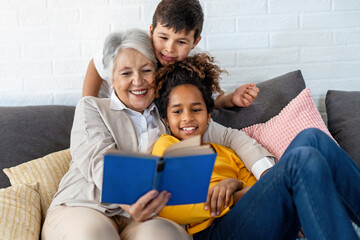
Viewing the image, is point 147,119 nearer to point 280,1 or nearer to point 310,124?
point 310,124

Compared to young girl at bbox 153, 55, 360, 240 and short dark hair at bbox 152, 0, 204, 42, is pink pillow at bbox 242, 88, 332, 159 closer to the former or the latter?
young girl at bbox 153, 55, 360, 240

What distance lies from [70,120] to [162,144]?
747mm

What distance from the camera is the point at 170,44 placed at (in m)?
1.75

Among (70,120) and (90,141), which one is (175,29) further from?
(70,120)

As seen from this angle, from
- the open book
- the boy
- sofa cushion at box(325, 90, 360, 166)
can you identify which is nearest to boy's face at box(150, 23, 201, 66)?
the boy

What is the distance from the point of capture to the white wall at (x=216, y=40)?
90.7 inches

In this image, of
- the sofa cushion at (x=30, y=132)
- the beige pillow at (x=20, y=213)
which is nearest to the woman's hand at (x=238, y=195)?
the beige pillow at (x=20, y=213)

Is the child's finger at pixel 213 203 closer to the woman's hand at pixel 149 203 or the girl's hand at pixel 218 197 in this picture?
the girl's hand at pixel 218 197

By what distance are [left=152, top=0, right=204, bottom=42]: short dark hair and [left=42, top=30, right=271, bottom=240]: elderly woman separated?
117 millimetres

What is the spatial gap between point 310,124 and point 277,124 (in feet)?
0.48

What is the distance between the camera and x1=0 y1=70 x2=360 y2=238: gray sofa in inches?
74.8

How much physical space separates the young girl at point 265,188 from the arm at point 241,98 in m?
0.28

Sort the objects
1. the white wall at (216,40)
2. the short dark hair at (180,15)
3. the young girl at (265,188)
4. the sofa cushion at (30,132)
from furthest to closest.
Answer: the white wall at (216,40), the sofa cushion at (30,132), the short dark hair at (180,15), the young girl at (265,188)

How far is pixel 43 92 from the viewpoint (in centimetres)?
236
